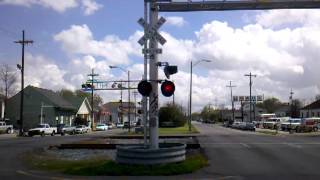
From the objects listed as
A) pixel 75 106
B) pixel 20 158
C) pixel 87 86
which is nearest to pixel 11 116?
pixel 87 86

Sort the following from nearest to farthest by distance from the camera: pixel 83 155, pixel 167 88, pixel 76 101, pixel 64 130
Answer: pixel 167 88, pixel 83 155, pixel 64 130, pixel 76 101

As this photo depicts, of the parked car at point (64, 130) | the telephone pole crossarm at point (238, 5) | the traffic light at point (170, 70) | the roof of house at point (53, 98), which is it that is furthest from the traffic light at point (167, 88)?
the roof of house at point (53, 98)

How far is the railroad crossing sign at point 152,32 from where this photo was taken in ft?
68.8

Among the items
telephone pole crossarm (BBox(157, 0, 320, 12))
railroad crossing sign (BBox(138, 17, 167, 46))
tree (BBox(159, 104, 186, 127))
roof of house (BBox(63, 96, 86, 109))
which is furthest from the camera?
roof of house (BBox(63, 96, 86, 109))

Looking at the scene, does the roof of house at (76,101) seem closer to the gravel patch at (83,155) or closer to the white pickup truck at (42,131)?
the white pickup truck at (42,131)

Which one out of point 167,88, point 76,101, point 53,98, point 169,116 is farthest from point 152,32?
point 76,101

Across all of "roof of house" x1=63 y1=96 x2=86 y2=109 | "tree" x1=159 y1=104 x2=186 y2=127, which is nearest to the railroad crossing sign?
"tree" x1=159 y1=104 x2=186 y2=127

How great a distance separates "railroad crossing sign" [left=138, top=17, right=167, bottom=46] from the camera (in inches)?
826

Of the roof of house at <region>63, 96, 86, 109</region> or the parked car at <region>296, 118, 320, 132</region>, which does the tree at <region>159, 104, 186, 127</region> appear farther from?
the parked car at <region>296, 118, 320, 132</region>

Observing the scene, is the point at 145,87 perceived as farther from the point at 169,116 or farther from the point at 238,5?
the point at 169,116

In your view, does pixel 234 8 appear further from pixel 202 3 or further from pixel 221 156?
pixel 221 156

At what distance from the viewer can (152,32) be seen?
21.0 meters

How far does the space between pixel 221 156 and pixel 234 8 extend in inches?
265

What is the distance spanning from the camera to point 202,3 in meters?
24.3
